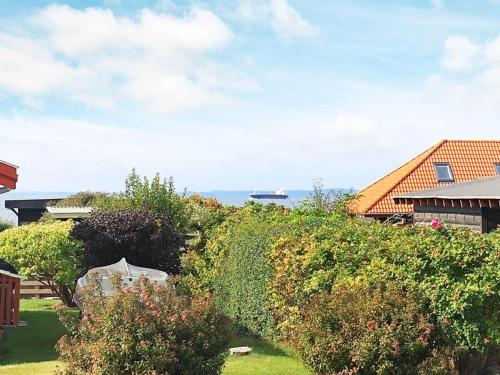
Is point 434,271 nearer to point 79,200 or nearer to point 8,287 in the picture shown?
point 8,287

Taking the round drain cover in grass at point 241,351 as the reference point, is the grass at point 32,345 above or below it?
below

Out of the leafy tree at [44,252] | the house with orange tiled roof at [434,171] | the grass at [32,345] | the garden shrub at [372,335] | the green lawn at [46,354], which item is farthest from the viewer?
the house with orange tiled roof at [434,171]

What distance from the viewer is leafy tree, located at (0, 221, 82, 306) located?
19.0m

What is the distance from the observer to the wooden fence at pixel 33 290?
2450cm

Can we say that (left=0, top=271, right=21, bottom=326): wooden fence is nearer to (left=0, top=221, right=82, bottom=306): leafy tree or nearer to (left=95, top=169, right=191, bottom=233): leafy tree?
(left=0, top=221, right=82, bottom=306): leafy tree

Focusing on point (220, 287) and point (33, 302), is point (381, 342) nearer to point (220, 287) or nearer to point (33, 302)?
point (220, 287)

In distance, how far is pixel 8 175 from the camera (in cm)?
1445

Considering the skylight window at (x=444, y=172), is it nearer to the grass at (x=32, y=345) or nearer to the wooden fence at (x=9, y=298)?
the grass at (x=32, y=345)

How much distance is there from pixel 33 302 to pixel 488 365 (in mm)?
16501

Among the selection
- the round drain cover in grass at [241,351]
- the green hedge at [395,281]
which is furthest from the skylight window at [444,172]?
the round drain cover in grass at [241,351]

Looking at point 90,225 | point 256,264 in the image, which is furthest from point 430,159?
point 256,264

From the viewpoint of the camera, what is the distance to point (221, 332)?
871cm

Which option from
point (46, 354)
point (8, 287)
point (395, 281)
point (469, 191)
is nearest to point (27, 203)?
point (8, 287)

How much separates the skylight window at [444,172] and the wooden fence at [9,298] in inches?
1075
